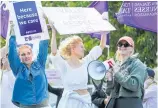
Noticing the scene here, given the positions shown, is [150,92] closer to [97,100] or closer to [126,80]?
[97,100]

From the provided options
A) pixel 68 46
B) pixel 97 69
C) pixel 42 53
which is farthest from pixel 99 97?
pixel 42 53

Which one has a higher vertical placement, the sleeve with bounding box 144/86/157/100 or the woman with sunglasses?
the woman with sunglasses

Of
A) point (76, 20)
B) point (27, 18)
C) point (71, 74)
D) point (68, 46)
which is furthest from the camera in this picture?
point (76, 20)

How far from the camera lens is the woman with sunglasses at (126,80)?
6.50 metres

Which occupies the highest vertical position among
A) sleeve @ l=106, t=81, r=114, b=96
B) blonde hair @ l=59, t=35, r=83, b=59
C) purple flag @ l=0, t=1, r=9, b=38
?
purple flag @ l=0, t=1, r=9, b=38

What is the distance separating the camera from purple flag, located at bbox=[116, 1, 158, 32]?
9.64m

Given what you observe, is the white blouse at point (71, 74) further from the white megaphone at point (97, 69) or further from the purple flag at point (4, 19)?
the purple flag at point (4, 19)

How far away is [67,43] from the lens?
7.43 metres

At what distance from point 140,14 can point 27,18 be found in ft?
10.8

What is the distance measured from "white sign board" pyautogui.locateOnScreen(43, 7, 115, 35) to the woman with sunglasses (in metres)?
0.88

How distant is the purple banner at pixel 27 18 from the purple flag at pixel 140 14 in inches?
122

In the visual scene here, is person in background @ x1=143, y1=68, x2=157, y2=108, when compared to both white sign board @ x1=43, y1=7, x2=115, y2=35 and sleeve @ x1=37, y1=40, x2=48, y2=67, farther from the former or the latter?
sleeve @ x1=37, y1=40, x2=48, y2=67

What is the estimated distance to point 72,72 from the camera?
24.0ft

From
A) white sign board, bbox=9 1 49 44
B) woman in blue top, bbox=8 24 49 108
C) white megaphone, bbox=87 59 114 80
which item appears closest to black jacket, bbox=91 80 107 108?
white megaphone, bbox=87 59 114 80
